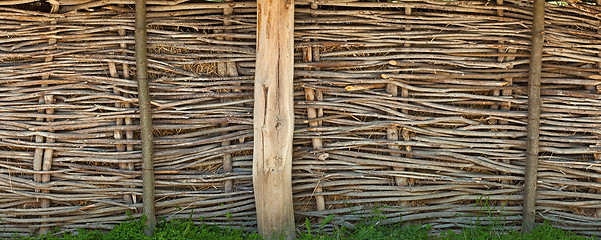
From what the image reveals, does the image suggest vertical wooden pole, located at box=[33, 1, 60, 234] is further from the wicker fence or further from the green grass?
the green grass

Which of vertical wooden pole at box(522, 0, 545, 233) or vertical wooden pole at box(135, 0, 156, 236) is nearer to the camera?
vertical wooden pole at box(135, 0, 156, 236)

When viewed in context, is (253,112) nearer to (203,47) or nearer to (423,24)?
(203,47)

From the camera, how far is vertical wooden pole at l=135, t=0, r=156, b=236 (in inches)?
114

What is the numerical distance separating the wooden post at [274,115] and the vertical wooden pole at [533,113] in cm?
175

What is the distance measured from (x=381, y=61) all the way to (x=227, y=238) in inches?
65.6

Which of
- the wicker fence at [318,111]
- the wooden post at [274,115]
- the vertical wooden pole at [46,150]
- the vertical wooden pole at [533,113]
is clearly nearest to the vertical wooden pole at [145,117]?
the wicker fence at [318,111]

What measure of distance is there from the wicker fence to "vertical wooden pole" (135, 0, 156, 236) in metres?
0.09

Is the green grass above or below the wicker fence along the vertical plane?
below

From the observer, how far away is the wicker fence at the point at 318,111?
9.86 feet

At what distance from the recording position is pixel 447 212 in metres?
3.17

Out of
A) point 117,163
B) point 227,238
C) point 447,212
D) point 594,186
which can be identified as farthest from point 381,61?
point 117,163

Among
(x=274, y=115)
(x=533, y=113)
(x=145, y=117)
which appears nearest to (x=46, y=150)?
(x=145, y=117)

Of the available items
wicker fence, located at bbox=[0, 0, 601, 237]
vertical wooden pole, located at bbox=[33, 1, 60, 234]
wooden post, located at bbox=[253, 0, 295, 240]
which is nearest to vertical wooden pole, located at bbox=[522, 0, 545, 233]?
wicker fence, located at bbox=[0, 0, 601, 237]

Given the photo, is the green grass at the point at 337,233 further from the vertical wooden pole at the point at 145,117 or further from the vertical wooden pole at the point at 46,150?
the vertical wooden pole at the point at 46,150
